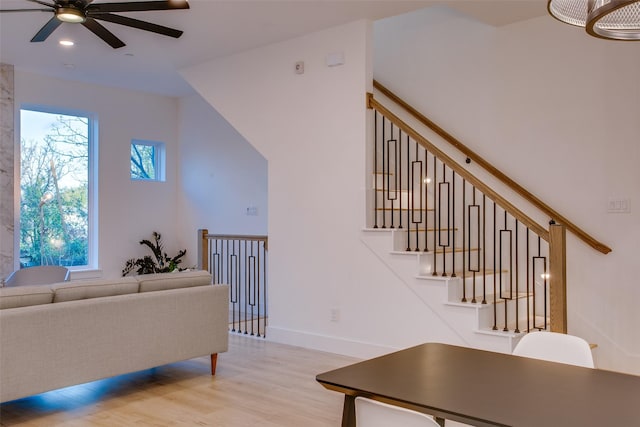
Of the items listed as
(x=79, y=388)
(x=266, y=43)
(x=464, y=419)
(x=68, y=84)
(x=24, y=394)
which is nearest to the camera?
(x=464, y=419)

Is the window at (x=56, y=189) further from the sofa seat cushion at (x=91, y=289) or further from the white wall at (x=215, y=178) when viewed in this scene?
the sofa seat cushion at (x=91, y=289)

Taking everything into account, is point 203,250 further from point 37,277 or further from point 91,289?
point 91,289

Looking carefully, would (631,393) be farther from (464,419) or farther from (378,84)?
(378,84)

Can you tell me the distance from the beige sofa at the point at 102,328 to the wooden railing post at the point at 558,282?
8.12ft

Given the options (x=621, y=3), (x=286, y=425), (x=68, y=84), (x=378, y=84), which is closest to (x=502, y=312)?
(x=286, y=425)

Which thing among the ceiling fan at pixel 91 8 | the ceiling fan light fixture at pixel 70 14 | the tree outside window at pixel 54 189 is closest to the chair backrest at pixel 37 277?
the tree outside window at pixel 54 189

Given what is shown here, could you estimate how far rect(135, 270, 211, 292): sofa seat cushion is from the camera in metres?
4.08

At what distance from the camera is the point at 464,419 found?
A: 1621 mm

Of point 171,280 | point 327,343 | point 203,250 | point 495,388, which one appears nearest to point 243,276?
point 203,250

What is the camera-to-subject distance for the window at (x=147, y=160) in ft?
27.4

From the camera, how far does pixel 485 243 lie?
5.29 metres

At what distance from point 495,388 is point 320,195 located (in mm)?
3700

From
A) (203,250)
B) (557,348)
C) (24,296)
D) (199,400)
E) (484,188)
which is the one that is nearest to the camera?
(557,348)

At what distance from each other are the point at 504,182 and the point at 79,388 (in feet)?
12.9
